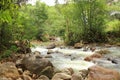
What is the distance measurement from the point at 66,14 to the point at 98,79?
808 inches

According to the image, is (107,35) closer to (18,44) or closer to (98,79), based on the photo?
(18,44)

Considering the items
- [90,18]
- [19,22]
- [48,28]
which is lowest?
[48,28]

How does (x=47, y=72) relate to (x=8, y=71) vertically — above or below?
below

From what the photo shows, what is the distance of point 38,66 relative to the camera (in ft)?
33.3

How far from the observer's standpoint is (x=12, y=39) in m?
14.2

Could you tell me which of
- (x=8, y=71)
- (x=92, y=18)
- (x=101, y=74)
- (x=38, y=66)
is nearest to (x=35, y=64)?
(x=38, y=66)

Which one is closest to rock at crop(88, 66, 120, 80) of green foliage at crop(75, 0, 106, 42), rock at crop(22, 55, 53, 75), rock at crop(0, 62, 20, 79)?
rock at crop(22, 55, 53, 75)

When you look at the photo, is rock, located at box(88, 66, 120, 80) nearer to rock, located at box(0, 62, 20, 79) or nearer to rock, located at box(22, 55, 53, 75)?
rock, located at box(22, 55, 53, 75)

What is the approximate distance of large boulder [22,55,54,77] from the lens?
9.69 metres

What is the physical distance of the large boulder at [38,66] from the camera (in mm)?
9688

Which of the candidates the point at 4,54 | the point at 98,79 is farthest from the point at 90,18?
the point at 98,79

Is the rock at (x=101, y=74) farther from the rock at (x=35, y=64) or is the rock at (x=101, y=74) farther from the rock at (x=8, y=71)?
the rock at (x=8, y=71)

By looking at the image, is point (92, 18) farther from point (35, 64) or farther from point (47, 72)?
point (47, 72)

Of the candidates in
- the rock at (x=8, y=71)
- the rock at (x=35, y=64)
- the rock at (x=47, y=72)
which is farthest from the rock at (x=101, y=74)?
the rock at (x=8, y=71)
